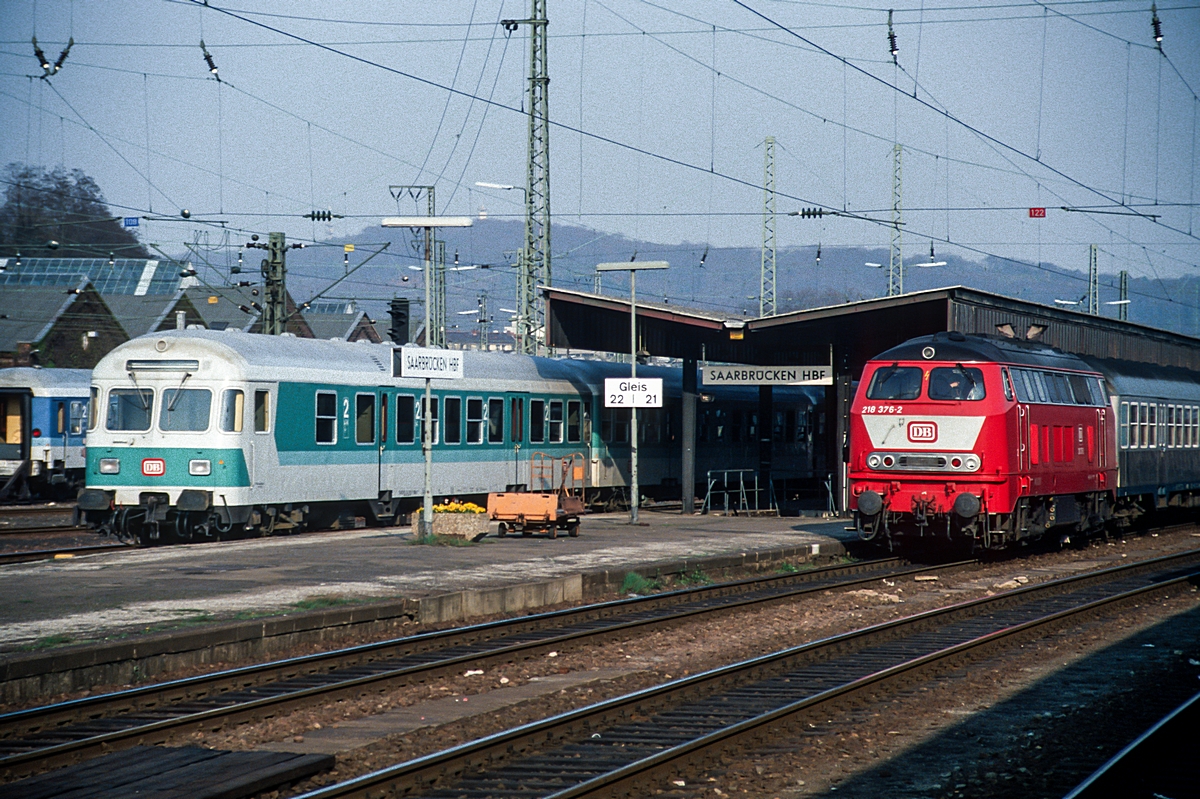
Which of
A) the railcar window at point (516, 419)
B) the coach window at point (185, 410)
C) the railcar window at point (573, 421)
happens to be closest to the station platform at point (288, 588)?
the coach window at point (185, 410)

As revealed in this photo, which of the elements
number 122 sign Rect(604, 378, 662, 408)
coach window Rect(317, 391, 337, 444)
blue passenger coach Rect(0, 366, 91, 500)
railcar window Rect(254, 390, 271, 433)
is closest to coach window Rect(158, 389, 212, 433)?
railcar window Rect(254, 390, 271, 433)

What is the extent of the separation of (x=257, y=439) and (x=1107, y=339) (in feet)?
78.2

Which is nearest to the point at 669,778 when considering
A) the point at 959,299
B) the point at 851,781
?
the point at 851,781

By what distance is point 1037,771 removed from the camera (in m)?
8.10

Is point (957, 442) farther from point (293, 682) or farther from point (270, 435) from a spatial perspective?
point (293, 682)

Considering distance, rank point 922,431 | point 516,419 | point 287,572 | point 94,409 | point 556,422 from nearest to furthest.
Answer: point 287,572
point 922,431
point 94,409
point 516,419
point 556,422

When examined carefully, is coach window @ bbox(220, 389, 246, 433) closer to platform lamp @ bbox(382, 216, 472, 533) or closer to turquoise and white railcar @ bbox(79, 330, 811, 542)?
A: turquoise and white railcar @ bbox(79, 330, 811, 542)

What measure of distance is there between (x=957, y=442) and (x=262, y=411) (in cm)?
1095

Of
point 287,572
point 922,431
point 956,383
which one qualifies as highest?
point 956,383

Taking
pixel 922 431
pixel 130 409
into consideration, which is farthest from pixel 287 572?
pixel 922 431

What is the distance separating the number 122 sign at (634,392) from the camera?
978 inches

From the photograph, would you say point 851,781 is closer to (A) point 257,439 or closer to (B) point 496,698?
(B) point 496,698

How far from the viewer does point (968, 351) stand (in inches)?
798

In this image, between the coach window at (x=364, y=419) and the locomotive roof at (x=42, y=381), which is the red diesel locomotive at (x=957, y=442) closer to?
the coach window at (x=364, y=419)
